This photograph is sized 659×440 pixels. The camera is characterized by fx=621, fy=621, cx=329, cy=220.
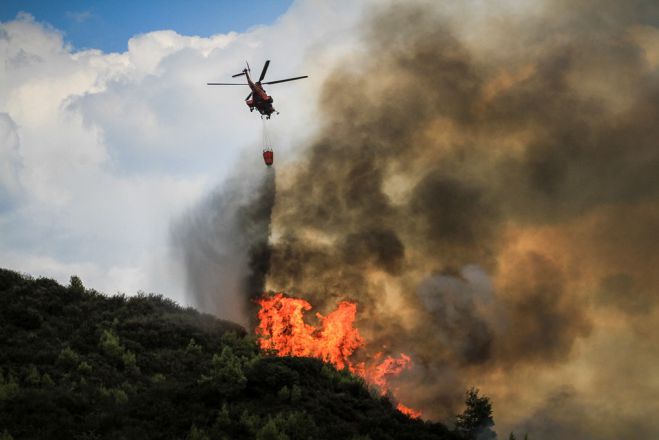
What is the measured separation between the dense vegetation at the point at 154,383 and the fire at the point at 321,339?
2817 mm

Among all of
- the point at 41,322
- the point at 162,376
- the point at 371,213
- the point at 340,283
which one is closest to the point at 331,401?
the point at 162,376

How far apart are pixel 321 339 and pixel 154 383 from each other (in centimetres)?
1453

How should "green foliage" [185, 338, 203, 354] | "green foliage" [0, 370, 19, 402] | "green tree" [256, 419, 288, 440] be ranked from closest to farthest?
1. "green tree" [256, 419, 288, 440]
2. "green foliage" [0, 370, 19, 402]
3. "green foliage" [185, 338, 203, 354]

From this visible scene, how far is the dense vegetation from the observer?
78.2 ft

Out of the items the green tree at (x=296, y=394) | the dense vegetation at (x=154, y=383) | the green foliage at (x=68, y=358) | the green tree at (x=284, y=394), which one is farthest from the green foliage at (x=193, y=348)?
the green tree at (x=296, y=394)

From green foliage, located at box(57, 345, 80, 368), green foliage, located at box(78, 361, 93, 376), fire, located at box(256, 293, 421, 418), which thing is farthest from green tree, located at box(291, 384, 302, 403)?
green foliage, located at box(57, 345, 80, 368)

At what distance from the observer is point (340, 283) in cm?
5288

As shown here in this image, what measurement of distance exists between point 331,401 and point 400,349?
21141 mm

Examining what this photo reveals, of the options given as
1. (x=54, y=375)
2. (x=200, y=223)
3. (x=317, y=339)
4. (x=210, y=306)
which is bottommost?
(x=54, y=375)

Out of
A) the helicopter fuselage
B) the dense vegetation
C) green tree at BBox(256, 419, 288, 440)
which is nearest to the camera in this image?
green tree at BBox(256, 419, 288, 440)

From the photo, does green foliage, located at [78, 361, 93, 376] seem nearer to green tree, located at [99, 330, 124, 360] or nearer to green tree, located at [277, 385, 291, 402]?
green tree, located at [99, 330, 124, 360]

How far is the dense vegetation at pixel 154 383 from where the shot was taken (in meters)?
23.8

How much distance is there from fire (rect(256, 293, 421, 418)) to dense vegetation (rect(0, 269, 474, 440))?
9.24 ft

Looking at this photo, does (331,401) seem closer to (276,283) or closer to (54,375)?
(54,375)
